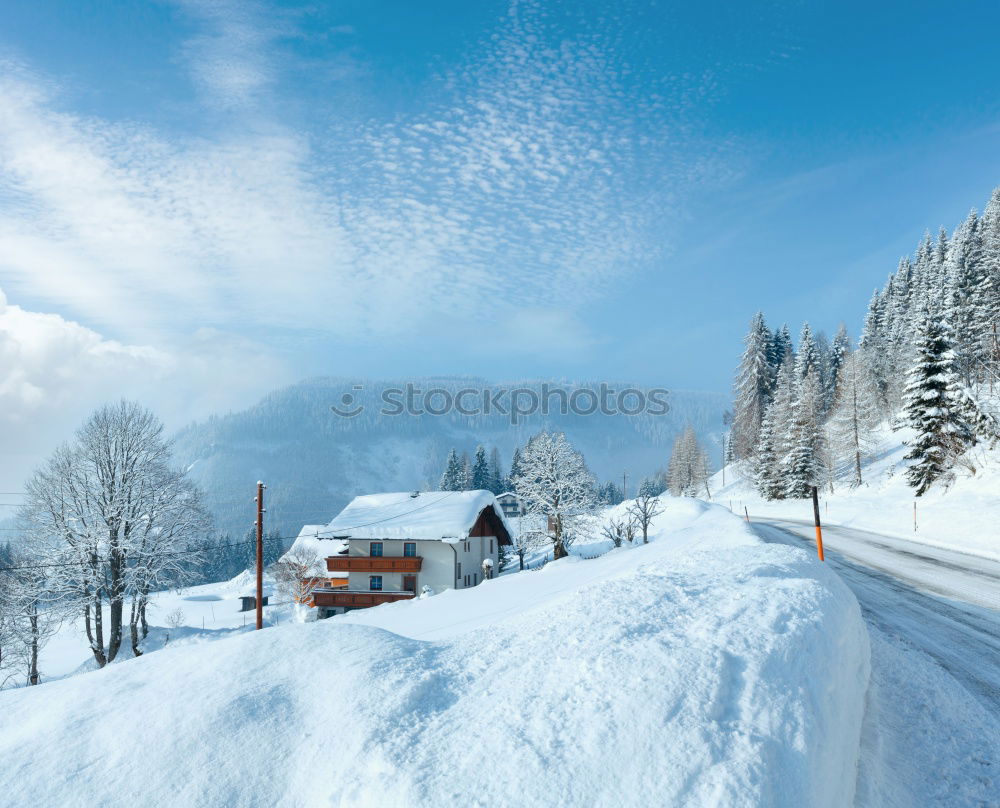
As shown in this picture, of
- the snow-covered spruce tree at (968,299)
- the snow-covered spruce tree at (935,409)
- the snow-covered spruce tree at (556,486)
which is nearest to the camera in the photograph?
the snow-covered spruce tree at (935,409)

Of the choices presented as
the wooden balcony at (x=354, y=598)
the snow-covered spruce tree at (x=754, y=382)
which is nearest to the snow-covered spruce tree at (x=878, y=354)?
the snow-covered spruce tree at (x=754, y=382)

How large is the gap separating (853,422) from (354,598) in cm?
5023

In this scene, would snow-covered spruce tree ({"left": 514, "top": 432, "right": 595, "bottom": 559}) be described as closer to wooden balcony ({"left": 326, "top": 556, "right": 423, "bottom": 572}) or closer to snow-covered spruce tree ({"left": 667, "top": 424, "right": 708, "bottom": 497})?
wooden balcony ({"left": 326, "top": 556, "right": 423, "bottom": 572})

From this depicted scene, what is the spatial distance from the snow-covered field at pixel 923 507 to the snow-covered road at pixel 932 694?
984 cm

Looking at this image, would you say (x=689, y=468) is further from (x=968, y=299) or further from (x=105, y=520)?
(x=105, y=520)

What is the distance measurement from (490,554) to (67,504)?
29429 mm

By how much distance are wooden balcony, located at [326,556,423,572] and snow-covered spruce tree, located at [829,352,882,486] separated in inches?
1656

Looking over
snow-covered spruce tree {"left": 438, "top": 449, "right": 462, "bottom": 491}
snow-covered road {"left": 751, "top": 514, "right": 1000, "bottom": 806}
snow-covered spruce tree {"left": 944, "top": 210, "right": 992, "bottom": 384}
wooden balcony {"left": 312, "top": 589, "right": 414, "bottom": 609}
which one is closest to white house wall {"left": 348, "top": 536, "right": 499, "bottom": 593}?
wooden balcony {"left": 312, "top": 589, "right": 414, "bottom": 609}

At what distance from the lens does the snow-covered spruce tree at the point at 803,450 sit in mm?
52906

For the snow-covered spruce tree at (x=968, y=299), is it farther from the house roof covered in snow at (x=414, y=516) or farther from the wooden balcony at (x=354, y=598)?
the wooden balcony at (x=354, y=598)

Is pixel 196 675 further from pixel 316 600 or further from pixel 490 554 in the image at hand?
pixel 490 554

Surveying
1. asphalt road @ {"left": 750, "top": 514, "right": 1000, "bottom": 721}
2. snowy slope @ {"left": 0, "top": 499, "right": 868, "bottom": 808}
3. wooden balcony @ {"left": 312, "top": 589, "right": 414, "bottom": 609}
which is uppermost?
snowy slope @ {"left": 0, "top": 499, "right": 868, "bottom": 808}

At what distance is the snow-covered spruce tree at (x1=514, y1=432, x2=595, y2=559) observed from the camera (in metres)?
41.3

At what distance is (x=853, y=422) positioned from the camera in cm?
5766
